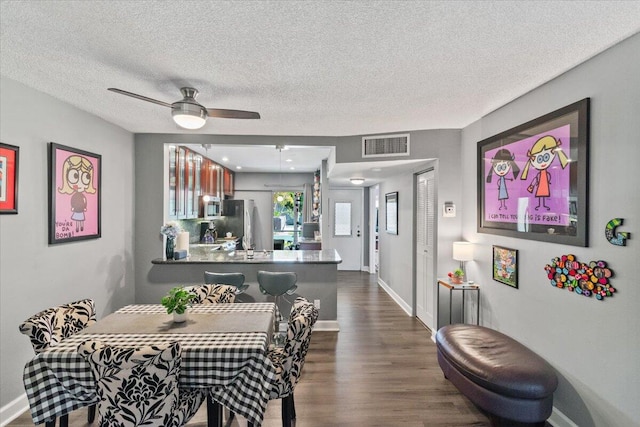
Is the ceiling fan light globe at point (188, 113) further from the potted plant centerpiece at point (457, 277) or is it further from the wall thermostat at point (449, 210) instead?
the potted plant centerpiece at point (457, 277)

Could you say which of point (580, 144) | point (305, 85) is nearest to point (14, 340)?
point (305, 85)

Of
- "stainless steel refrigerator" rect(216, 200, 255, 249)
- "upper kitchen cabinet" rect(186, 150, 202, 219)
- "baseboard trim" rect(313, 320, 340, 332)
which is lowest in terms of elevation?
"baseboard trim" rect(313, 320, 340, 332)

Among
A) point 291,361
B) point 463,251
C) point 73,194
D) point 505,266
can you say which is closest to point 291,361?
point 291,361

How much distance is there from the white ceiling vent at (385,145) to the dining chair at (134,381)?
302 cm

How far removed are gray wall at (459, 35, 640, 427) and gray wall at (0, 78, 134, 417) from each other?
3913 millimetres

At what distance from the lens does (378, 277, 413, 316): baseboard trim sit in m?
4.73

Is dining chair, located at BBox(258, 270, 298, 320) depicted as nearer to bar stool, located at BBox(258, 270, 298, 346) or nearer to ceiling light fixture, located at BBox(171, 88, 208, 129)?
bar stool, located at BBox(258, 270, 298, 346)

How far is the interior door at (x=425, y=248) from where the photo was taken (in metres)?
3.94

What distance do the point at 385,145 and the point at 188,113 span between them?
2374 millimetres

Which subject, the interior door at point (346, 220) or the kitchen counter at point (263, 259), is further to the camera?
the interior door at point (346, 220)

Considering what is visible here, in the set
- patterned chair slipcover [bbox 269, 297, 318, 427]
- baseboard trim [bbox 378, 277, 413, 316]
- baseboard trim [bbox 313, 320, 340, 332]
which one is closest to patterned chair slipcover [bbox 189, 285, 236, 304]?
A: patterned chair slipcover [bbox 269, 297, 318, 427]

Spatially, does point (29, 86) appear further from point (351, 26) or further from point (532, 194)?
point (532, 194)

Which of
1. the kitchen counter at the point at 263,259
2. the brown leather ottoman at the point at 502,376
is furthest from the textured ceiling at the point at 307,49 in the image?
the brown leather ottoman at the point at 502,376

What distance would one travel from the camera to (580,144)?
2018 mm
